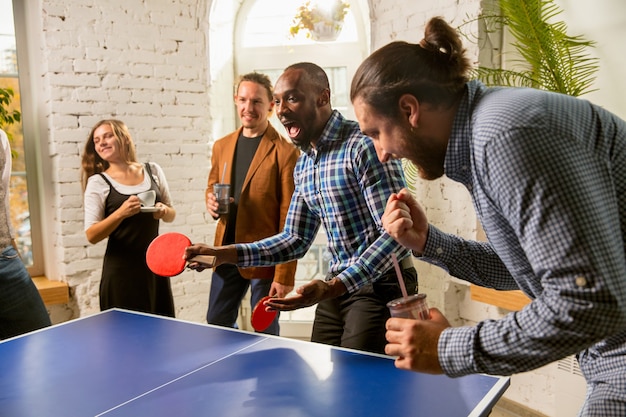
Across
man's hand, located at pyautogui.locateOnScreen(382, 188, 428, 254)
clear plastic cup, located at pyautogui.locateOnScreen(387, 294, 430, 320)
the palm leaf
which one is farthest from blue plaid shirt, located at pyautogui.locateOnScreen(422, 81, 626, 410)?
the palm leaf

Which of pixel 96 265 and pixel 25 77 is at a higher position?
pixel 25 77

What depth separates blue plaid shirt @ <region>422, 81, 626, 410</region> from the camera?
93 cm

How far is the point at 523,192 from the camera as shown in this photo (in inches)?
37.6

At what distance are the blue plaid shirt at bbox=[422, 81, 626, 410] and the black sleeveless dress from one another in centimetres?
241

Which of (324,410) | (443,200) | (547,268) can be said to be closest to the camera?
(547,268)

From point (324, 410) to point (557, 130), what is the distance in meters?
0.88

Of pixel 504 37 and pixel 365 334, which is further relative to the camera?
pixel 504 37

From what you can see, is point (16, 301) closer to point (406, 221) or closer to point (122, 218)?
point (122, 218)

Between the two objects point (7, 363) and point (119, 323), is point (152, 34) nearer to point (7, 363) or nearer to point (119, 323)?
point (119, 323)

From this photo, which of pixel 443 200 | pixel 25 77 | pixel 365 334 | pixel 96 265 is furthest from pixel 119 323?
pixel 25 77

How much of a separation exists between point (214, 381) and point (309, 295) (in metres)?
0.43

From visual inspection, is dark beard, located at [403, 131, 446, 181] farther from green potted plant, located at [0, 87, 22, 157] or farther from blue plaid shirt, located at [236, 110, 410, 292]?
green potted plant, located at [0, 87, 22, 157]

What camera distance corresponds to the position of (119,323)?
2.34 meters

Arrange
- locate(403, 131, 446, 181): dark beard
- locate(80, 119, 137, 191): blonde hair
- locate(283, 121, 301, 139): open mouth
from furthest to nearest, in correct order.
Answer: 1. locate(80, 119, 137, 191): blonde hair
2. locate(283, 121, 301, 139): open mouth
3. locate(403, 131, 446, 181): dark beard
